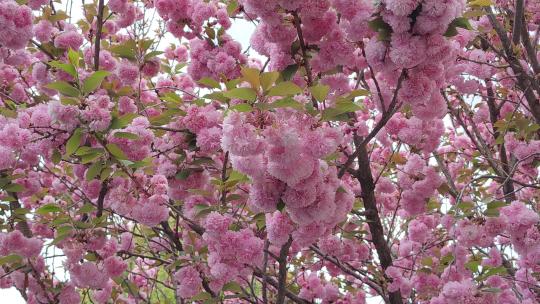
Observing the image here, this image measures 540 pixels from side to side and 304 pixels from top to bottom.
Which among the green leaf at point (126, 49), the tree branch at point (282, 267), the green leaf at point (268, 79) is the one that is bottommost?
the tree branch at point (282, 267)

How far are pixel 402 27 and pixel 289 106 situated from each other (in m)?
0.47

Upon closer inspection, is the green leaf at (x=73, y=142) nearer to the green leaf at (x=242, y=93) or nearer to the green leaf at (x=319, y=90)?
the green leaf at (x=242, y=93)

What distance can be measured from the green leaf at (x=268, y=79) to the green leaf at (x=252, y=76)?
2 centimetres

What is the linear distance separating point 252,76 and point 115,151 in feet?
3.27

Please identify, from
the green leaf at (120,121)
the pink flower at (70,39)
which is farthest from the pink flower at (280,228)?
the pink flower at (70,39)

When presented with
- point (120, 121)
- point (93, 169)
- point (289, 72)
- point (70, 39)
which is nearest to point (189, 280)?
point (93, 169)

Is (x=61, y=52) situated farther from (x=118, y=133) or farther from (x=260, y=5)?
(x=260, y=5)

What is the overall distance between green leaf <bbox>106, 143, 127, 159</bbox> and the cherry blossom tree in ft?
0.11

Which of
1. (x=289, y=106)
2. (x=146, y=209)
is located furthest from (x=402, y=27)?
(x=146, y=209)

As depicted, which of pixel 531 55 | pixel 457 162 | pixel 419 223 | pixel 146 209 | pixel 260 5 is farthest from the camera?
pixel 457 162

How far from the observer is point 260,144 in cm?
165

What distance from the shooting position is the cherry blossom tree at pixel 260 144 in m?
1.79

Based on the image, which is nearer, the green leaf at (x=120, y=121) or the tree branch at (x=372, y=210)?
the green leaf at (x=120, y=121)

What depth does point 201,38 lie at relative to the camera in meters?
3.37
